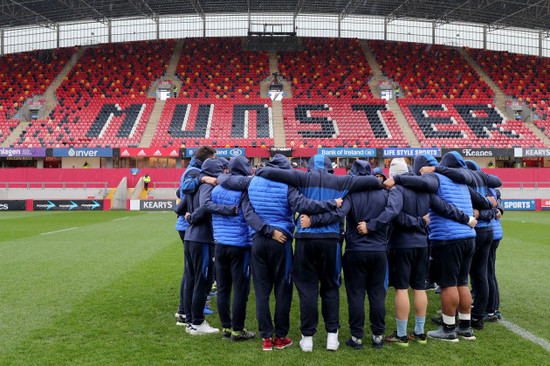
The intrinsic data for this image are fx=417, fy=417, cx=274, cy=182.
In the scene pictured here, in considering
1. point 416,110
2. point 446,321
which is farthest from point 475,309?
point 416,110

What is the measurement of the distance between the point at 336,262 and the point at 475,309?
7.11ft

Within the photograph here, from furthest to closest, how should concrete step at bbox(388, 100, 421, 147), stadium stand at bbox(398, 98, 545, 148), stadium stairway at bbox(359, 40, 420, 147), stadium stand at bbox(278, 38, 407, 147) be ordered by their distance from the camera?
stadium stairway at bbox(359, 40, 420, 147), stadium stand at bbox(278, 38, 407, 147), concrete step at bbox(388, 100, 421, 147), stadium stand at bbox(398, 98, 545, 148)

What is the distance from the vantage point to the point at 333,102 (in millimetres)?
38594

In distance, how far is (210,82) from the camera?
4116cm

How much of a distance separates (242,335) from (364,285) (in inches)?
60.3

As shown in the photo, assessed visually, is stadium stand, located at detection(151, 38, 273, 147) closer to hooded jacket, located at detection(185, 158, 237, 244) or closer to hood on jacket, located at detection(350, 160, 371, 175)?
hooded jacket, located at detection(185, 158, 237, 244)

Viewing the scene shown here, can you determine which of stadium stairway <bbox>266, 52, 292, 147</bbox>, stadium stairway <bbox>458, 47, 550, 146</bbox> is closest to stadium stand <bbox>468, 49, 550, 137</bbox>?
stadium stairway <bbox>458, 47, 550, 146</bbox>

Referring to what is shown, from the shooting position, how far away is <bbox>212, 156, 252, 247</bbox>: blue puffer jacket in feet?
16.0

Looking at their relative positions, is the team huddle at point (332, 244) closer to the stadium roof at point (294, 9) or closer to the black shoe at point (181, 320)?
the black shoe at point (181, 320)

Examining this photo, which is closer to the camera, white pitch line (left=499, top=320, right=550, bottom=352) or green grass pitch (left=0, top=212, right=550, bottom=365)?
green grass pitch (left=0, top=212, right=550, bottom=365)

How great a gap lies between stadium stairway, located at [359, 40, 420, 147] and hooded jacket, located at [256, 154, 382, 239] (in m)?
30.2

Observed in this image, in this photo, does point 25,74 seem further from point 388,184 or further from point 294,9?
point 388,184

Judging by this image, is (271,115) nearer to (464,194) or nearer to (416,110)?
(416,110)

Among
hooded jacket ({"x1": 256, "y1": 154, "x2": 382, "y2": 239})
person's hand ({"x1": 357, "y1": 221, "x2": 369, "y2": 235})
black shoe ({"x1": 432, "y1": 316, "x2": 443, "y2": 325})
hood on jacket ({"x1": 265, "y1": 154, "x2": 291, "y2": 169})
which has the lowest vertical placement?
black shoe ({"x1": 432, "y1": 316, "x2": 443, "y2": 325})
